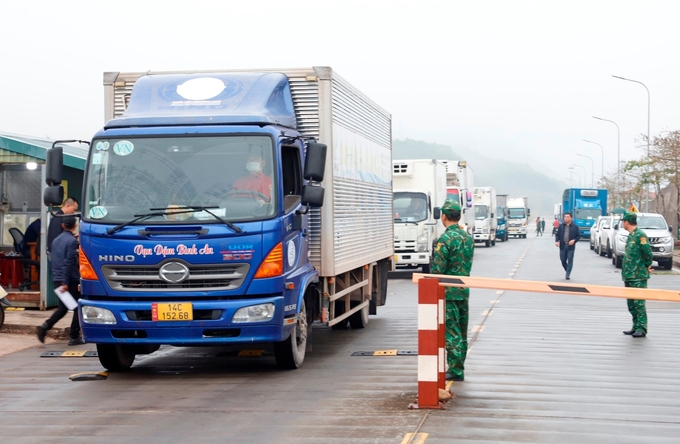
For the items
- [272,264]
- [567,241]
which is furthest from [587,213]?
[272,264]

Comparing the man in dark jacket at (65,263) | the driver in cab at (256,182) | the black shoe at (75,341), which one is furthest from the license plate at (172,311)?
the black shoe at (75,341)

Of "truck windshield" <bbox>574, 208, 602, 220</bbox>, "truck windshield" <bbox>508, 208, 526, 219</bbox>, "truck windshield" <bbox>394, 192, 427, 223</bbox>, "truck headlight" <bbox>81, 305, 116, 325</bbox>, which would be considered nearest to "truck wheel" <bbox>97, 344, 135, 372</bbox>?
"truck headlight" <bbox>81, 305, 116, 325</bbox>

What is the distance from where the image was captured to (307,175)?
9.98 m

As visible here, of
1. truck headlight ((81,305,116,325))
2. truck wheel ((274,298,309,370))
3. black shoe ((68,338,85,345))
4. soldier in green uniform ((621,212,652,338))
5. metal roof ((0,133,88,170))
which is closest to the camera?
truck headlight ((81,305,116,325))

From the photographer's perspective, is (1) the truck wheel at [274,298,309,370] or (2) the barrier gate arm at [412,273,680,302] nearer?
A: (2) the barrier gate arm at [412,273,680,302]

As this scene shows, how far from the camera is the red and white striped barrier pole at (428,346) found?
8.12 m

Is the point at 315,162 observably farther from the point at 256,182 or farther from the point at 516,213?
the point at 516,213

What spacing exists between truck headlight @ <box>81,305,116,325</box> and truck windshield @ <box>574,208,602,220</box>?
178 ft

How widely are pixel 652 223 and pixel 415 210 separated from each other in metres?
10.7

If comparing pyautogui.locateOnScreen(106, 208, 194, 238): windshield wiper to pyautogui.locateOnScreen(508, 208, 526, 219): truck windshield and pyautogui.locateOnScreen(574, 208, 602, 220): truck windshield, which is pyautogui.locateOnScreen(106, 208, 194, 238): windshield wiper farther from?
pyautogui.locateOnScreen(508, 208, 526, 219): truck windshield

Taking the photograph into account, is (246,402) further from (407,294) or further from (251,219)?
(407,294)

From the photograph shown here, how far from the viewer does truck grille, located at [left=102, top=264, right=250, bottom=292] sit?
9695 mm

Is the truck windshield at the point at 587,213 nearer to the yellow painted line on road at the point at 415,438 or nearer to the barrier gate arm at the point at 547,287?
the barrier gate arm at the point at 547,287

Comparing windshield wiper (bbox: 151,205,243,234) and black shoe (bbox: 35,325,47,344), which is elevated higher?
windshield wiper (bbox: 151,205,243,234)
